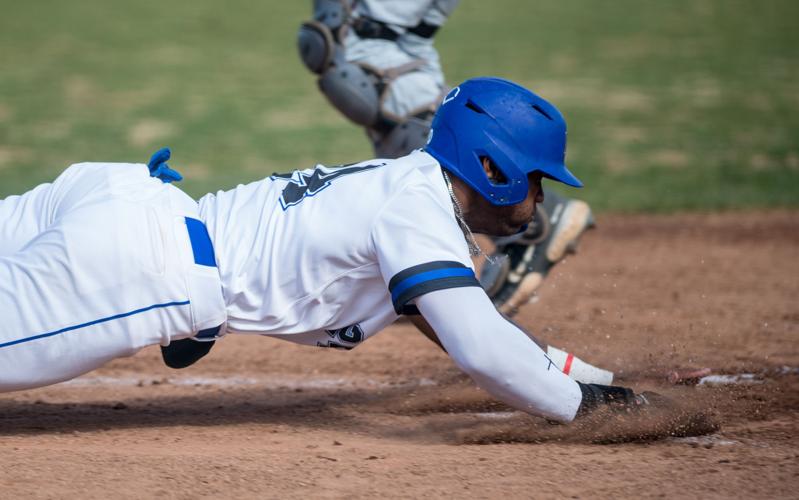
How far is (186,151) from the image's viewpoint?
10656 millimetres

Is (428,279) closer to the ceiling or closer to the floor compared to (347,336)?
closer to the ceiling

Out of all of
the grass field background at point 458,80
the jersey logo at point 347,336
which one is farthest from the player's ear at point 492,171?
the grass field background at point 458,80

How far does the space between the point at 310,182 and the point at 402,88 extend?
81.7 inches

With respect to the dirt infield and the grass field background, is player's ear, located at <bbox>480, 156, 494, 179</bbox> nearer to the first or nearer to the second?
the dirt infield

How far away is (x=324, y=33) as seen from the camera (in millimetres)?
5863

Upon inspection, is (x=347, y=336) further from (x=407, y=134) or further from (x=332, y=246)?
(x=407, y=134)

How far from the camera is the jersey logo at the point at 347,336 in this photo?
3.84 meters

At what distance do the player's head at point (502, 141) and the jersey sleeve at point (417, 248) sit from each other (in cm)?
19

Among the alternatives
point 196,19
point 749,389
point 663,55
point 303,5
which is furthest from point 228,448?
point 303,5

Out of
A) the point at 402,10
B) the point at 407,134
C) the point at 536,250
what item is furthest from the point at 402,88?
the point at 536,250

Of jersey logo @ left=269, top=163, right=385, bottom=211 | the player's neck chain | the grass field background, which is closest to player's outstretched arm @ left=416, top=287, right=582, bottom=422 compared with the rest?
the player's neck chain

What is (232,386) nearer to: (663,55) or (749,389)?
(749,389)

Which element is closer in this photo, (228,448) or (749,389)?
(228,448)

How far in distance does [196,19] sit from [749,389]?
15655 mm
